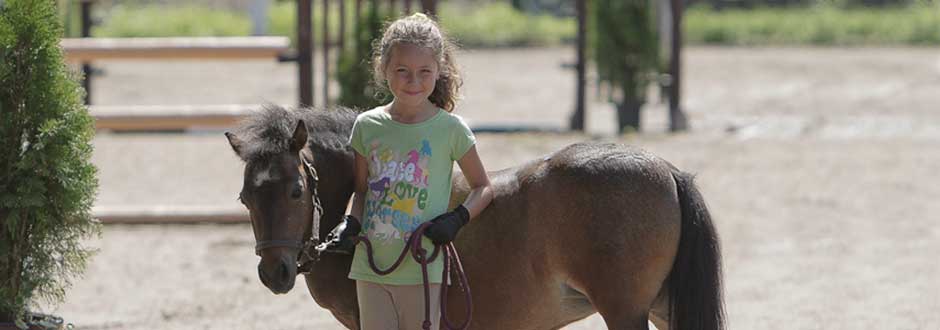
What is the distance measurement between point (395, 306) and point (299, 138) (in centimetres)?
59

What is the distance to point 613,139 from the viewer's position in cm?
1358

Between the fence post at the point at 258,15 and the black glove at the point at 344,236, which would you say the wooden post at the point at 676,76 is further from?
the black glove at the point at 344,236

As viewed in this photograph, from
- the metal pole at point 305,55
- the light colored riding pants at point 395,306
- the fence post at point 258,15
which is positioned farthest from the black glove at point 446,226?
the fence post at point 258,15

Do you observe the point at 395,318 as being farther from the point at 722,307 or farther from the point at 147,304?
the point at 147,304

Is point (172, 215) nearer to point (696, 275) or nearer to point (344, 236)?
point (344, 236)

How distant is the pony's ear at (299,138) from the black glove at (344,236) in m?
0.26

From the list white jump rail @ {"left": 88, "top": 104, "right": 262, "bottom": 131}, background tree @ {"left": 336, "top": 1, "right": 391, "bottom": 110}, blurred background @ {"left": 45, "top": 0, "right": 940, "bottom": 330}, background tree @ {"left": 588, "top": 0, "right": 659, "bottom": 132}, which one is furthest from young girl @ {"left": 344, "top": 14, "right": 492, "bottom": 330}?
background tree @ {"left": 588, "top": 0, "right": 659, "bottom": 132}

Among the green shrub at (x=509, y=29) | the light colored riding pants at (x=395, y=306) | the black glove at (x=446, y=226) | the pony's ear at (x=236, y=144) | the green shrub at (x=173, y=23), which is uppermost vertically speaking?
the pony's ear at (x=236, y=144)

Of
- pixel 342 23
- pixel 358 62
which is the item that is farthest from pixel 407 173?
pixel 358 62

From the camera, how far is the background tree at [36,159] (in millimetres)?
5172

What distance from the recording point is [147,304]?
285 inches

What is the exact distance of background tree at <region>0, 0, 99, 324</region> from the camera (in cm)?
517

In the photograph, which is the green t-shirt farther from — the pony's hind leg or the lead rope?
the pony's hind leg

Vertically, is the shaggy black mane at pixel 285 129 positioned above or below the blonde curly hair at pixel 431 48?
below
